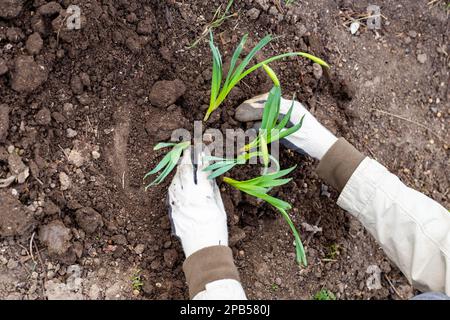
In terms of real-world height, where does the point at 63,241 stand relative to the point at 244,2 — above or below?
below

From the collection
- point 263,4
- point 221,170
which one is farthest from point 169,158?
point 263,4

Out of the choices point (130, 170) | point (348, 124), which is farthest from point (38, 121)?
point (348, 124)

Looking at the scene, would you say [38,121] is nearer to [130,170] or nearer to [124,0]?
[130,170]

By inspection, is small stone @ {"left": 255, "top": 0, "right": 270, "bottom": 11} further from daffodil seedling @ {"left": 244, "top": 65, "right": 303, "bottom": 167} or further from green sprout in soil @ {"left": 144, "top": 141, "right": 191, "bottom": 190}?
green sprout in soil @ {"left": 144, "top": 141, "right": 191, "bottom": 190}

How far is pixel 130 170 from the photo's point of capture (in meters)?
2.00

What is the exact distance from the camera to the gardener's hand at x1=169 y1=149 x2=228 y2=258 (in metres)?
1.85

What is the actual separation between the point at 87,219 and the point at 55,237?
13 cm

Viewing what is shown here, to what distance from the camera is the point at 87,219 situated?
6.12 feet

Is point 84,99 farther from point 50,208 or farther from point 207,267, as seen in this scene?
point 207,267

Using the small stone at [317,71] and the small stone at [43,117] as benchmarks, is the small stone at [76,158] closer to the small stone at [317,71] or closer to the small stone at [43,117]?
the small stone at [43,117]

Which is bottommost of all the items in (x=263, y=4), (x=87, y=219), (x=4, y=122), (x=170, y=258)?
(x=170, y=258)

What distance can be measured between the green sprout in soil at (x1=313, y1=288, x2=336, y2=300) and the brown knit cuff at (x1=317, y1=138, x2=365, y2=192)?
45 cm
